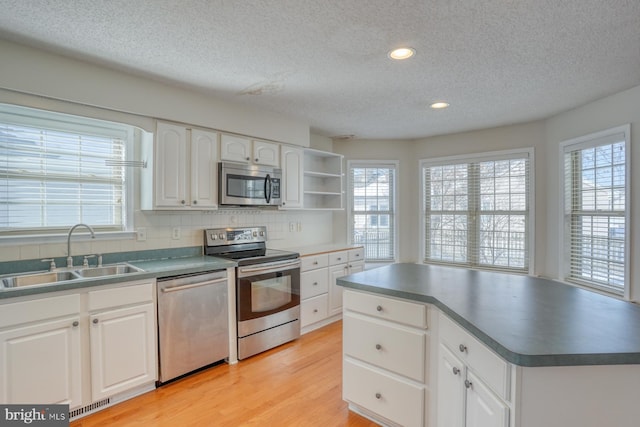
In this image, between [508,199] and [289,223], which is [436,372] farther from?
[508,199]

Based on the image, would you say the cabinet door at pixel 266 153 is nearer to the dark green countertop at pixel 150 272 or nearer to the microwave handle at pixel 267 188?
the microwave handle at pixel 267 188

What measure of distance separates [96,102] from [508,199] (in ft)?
14.6

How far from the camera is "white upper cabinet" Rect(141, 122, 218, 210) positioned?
2.72m

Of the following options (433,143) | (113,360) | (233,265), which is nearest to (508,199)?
(433,143)

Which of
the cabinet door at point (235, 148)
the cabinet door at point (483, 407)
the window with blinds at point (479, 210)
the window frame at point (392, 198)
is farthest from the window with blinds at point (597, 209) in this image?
the cabinet door at point (235, 148)

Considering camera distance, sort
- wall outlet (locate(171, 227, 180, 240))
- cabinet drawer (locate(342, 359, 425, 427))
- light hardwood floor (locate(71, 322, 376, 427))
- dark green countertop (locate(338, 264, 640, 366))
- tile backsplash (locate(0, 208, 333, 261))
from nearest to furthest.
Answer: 1. dark green countertop (locate(338, 264, 640, 366))
2. cabinet drawer (locate(342, 359, 425, 427))
3. light hardwood floor (locate(71, 322, 376, 427))
4. tile backsplash (locate(0, 208, 333, 261))
5. wall outlet (locate(171, 227, 180, 240))

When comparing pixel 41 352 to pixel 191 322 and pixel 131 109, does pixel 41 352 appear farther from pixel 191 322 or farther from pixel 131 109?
pixel 131 109

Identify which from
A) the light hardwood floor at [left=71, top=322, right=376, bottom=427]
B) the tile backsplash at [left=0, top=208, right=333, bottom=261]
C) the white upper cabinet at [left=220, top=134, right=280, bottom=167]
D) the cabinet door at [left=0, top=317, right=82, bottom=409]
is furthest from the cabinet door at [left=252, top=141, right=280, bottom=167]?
the cabinet door at [left=0, top=317, right=82, bottom=409]

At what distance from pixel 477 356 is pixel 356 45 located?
6.10 ft

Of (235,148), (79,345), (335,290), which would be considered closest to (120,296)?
(79,345)

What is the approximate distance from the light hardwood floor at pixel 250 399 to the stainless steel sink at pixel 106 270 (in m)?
0.94

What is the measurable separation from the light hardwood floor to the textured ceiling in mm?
2415

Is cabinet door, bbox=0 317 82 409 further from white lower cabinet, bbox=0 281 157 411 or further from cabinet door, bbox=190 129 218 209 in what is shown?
cabinet door, bbox=190 129 218 209

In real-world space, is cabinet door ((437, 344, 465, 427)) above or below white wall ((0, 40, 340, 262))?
below
